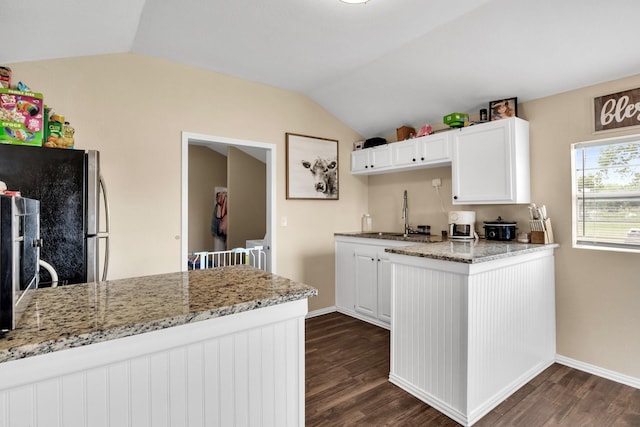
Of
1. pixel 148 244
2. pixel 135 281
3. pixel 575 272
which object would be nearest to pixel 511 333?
pixel 575 272

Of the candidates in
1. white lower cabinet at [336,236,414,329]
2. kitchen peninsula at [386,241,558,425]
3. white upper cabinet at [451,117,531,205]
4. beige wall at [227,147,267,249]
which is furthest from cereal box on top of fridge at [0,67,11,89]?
white upper cabinet at [451,117,531,205]

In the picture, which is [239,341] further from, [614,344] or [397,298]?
[614,344]

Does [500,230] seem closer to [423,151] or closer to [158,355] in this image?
[423,151]

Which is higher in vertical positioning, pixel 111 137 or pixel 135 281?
pixel 111 137

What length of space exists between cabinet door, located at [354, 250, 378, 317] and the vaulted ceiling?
5.72 feet

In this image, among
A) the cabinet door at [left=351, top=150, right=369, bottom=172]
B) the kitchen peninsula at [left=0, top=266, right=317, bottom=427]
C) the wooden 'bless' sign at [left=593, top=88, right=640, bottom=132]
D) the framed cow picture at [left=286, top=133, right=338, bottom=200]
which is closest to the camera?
the kitchen peninsula at [left=0, top=266, right=317, bottom=427]

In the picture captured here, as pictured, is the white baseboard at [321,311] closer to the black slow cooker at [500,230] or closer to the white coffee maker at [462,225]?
the white coffee maker at [462,225]

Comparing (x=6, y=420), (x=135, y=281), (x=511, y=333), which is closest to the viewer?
(x=6, y=420)

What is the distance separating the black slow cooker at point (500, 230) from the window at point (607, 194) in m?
0.43

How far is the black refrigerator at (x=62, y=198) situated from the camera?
63.5 inches

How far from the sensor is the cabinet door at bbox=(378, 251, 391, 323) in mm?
3314

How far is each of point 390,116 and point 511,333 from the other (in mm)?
2435

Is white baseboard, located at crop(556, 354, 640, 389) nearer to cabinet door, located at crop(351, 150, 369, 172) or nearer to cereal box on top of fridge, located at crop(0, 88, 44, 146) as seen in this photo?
cabinet door, located at crop(351, 150, 369, 172)

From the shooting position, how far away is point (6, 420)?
2.35ft
